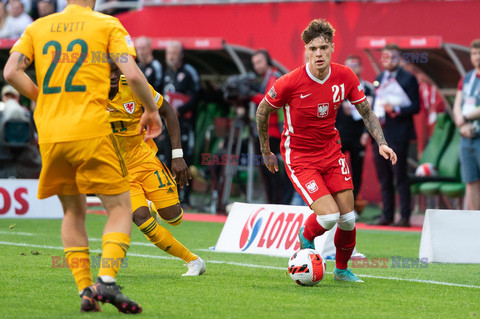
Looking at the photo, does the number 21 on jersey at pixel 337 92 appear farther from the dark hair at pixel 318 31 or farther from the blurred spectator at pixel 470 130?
the blurred spectator at pixel 470 130

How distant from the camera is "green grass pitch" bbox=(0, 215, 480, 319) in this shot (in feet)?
21.0

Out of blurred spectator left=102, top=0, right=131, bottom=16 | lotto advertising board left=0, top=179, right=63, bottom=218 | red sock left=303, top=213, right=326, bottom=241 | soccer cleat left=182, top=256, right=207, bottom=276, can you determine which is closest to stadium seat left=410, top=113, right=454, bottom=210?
lotto advertising board left=0, top=179, right=63, bottom=218

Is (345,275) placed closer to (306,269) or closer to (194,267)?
(306,269)

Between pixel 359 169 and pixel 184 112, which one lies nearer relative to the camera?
pixel 359 169

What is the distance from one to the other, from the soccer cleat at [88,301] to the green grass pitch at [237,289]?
0.09 meters

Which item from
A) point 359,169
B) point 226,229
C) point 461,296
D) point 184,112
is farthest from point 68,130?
point 184,112

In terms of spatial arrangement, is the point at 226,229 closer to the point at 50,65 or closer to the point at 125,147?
the point at 125,147

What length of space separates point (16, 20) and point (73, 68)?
1493 centimetres

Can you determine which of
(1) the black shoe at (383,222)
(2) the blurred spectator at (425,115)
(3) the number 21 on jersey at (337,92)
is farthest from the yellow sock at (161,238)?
(2) the blurred spectator at (425,115)

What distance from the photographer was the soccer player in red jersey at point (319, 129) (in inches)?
319

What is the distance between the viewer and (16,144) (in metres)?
16.4

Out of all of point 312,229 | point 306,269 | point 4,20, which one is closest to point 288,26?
point 4,20

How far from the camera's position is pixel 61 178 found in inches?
243

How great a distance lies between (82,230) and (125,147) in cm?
254
